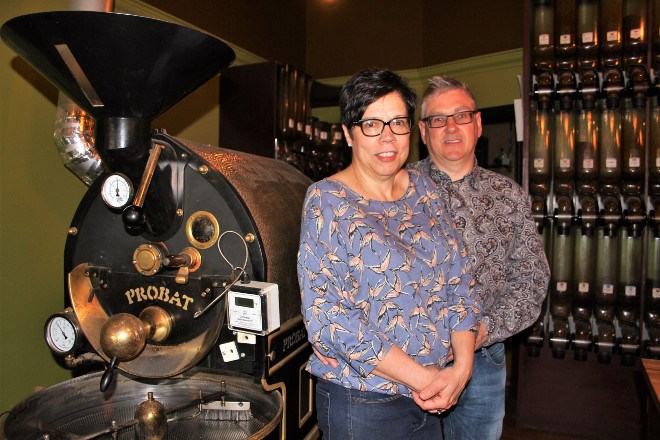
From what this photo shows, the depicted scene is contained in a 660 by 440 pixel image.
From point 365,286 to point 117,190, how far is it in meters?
0.77

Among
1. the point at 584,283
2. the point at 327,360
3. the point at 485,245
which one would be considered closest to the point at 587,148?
the point at 584,283

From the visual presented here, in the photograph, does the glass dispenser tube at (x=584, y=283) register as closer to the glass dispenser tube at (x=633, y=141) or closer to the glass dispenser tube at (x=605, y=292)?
the glass dispenser tube at (x=605, y=292)

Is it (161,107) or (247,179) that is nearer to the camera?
(161,107)

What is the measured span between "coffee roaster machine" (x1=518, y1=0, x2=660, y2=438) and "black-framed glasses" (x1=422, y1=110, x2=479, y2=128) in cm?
166

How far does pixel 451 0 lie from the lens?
4727mm

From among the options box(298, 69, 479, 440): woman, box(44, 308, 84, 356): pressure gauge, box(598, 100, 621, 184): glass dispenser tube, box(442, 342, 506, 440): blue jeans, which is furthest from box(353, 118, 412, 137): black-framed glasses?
box(598, 100, 621, 184): glass dispenser tube

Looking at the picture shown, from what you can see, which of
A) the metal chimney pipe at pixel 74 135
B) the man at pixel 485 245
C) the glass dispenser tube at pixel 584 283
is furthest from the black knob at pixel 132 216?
the glass dispenser tube at pixel 584 283

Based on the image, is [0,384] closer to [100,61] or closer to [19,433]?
[19,433]

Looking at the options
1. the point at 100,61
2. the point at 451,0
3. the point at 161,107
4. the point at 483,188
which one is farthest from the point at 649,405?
the point at 451,0

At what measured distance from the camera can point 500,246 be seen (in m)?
1.75

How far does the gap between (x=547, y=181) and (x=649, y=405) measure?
5.48 ft

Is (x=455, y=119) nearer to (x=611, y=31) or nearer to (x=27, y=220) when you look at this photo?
(x=27, y=220)

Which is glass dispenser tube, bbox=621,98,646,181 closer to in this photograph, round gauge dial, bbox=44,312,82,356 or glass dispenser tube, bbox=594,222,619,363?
glass dispenser tube, bbox=594,222,619,363

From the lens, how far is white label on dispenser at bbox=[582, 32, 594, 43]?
3115 millimetres
